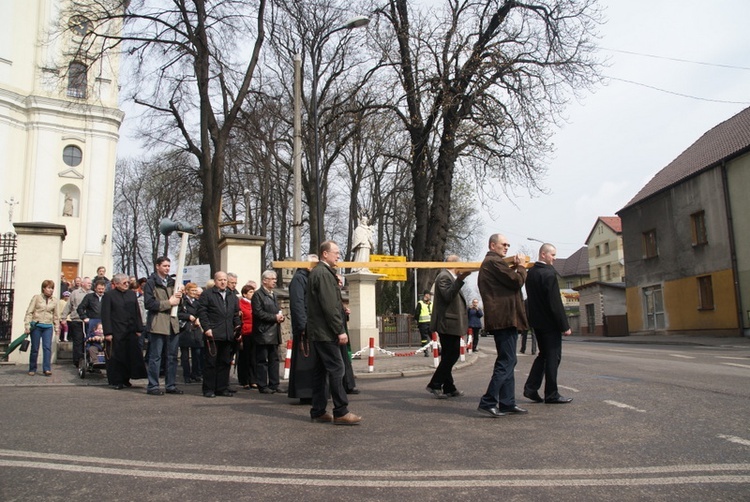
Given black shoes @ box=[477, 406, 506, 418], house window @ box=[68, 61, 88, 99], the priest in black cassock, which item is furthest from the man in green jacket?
house window @ box=[68, 61, 88, 99]

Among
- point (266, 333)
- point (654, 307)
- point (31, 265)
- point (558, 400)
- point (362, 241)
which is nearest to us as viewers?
point (558, 400)

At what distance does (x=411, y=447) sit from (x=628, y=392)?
14.0 ft

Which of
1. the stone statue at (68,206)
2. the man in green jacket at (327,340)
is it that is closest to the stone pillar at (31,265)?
the man in green jacket at (327,340)

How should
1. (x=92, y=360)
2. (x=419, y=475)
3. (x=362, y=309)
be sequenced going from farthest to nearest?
(x=362, y=309), (x=92, y=360), (x=419, y=475)

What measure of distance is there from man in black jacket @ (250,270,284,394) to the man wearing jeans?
391cm

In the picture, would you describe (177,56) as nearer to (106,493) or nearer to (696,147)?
(106,493)

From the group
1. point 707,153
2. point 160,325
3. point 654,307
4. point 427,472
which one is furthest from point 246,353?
point 654,307

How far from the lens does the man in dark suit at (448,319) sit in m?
7.96

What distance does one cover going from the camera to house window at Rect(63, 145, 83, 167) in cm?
3706

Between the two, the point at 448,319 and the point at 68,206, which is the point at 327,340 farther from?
the point at 68,206

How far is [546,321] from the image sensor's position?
293 inches

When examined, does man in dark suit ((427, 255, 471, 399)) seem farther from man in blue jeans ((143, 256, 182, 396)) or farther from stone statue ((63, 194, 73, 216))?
stone statue ((63, 194, 73, 216))

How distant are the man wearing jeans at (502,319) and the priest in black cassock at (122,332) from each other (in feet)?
19.4

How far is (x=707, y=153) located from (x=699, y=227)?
13.9ft
